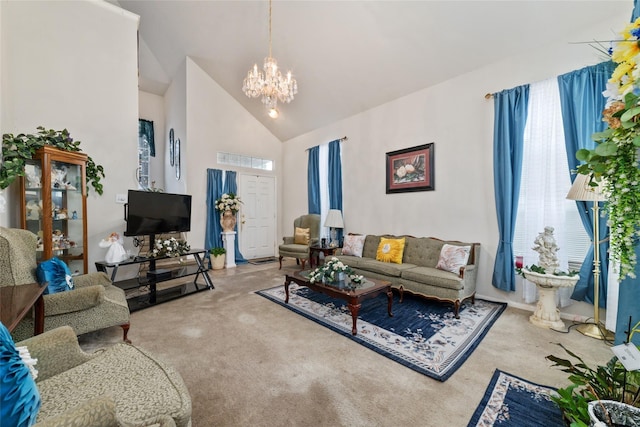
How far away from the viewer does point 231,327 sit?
2598mm

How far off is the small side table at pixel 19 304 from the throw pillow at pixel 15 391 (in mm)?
413

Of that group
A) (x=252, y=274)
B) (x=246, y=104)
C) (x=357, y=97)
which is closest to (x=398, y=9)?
(x=357, y=97)

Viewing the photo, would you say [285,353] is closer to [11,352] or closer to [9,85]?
[11,352]

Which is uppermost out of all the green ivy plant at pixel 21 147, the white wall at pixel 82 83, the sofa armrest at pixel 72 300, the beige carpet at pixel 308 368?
the white wall at pixel 82 83

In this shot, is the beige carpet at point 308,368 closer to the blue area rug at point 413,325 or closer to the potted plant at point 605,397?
the blue area rug at point 413,325

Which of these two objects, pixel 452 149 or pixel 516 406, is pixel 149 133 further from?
pixel 516 406

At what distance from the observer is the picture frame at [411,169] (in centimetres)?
389

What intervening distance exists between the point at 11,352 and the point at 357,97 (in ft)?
15.9

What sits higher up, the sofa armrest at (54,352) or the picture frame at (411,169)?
the picture frame at (411,169)

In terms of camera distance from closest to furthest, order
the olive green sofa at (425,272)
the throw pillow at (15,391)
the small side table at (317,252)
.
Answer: the throw pillow at (15,391)
the olive green sofa at (425,272)
the small side table at (317,252)

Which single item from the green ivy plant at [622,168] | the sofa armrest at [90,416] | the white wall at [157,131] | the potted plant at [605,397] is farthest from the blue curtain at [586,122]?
the white wall at [157,131]

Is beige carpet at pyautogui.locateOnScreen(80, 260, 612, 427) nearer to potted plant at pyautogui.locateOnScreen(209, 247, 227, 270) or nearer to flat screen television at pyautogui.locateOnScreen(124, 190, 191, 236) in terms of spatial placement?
flat screen television at pyautogui.locateOnScreen(124, 190, 191, 236)

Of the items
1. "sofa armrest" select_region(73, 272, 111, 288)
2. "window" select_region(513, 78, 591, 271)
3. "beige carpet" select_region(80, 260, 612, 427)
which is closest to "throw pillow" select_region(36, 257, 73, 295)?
"sofa armrest" select_region(73, 272, 111, 288)

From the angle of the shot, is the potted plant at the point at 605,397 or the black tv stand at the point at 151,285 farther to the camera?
the black tv stand at the point at 151,285
